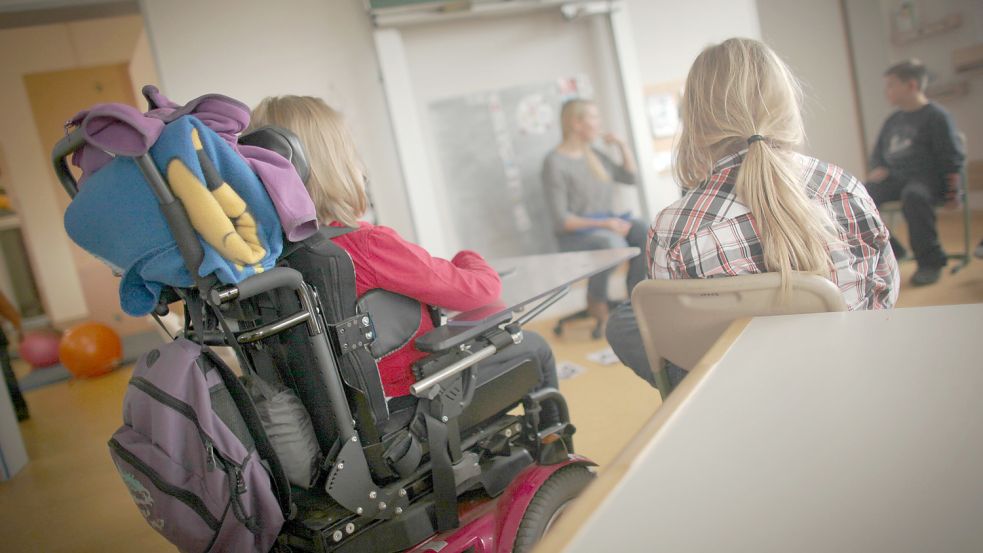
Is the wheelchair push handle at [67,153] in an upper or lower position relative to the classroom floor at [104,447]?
upper

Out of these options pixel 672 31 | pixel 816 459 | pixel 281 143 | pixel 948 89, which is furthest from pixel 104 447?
pixel 948 89

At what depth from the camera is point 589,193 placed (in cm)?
407

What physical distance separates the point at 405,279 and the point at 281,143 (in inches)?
14.5

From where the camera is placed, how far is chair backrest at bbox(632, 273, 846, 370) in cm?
109

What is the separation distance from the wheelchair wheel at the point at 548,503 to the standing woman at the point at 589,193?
2.30m

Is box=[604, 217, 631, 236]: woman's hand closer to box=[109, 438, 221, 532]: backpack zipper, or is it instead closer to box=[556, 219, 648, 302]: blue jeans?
box=[556, 219, 648, 302]: blue jeans

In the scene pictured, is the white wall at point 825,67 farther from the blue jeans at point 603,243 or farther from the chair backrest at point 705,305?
the chair backrest at point 705,305

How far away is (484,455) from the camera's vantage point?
1.65 metres

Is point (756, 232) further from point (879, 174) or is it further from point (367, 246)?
point (879, 174)

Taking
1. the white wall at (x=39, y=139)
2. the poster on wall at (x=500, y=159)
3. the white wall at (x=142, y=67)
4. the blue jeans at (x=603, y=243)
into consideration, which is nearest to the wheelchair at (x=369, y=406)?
the blue jeans at (x=603, y=243)

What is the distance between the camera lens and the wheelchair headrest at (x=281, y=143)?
1.20 metres

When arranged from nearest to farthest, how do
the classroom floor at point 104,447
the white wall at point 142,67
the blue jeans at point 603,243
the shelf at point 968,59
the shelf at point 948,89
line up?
the classroom floor at point 104,447
the blue jeans at point 603,243
the white wall at point 142,67
the shelf at point 968,59
the shelf at point 948,89

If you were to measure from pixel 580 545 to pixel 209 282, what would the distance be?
772 millimetres

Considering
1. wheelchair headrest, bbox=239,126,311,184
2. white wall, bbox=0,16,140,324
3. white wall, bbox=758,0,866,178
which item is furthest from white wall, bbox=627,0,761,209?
white wall, bbox=0,16,140,324
